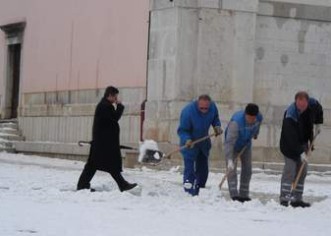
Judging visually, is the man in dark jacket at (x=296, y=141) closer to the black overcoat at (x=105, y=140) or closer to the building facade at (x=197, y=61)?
the black overcoat at (x=105, y=140)

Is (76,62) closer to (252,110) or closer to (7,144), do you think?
(7,144)

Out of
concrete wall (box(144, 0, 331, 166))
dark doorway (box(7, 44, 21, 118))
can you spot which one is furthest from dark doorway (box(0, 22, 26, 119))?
concrete wall (box(144, 0, 331, 166))

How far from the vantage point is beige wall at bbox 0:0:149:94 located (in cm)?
2159

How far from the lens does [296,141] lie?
1213 centimetres

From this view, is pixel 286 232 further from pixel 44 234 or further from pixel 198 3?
pixel 198 3

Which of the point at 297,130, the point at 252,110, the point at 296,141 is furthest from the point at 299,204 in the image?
the point at 252,110

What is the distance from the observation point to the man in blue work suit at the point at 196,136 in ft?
42.1

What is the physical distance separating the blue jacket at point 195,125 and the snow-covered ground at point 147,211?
68 cm

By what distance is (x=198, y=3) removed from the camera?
19688 millimetres

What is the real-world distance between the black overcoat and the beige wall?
7781mm

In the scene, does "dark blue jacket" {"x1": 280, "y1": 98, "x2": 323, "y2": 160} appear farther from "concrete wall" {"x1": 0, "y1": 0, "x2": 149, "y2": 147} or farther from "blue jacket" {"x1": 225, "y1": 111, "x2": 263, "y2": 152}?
"concrete wall" {"x1": 0, "y1": 0, "x2": 149, "y2": 147}

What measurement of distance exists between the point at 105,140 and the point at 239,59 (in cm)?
744

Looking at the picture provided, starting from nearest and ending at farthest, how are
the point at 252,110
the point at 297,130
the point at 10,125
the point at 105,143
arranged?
1. the point at 297,130
2. the point at 252,110
3. the point at 105,143
4. the point at 10,125

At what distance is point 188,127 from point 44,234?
15.9 feet
